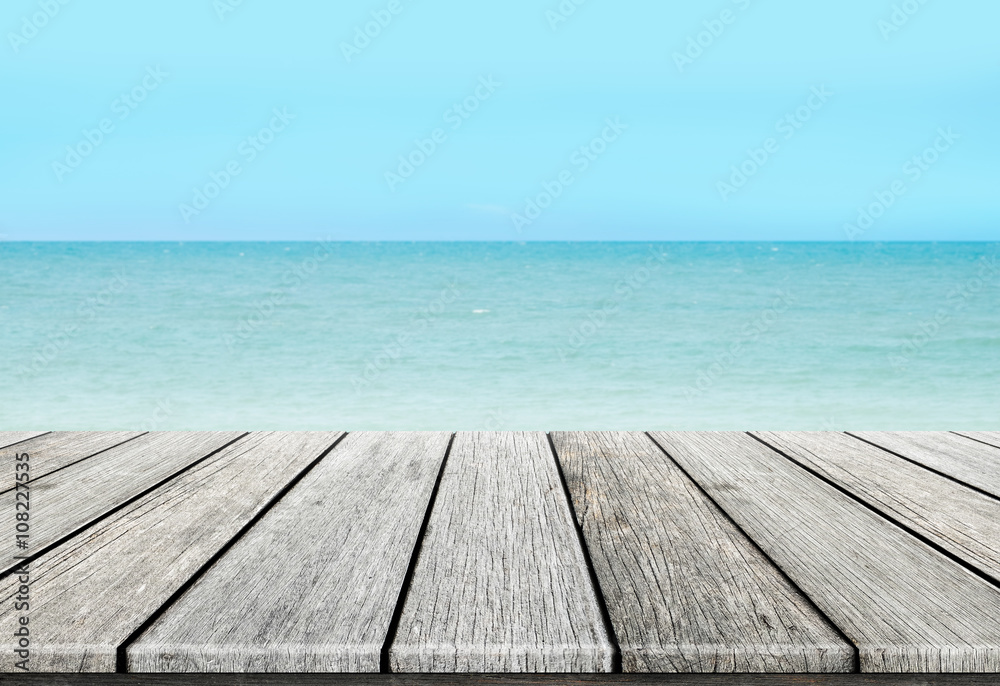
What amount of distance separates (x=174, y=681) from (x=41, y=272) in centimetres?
2100

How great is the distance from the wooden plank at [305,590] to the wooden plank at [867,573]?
46cm

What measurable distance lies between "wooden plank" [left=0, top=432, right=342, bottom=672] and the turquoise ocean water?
3284 mm

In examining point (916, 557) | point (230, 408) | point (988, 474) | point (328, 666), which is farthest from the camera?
point (230, 408)

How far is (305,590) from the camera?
2.38 ft

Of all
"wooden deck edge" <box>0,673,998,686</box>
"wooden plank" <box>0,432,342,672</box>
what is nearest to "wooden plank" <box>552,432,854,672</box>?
"wooden deck edge" <box>0,673,998,686</box>

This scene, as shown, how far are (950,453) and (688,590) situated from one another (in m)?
0.93

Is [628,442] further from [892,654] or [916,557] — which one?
[892,654]

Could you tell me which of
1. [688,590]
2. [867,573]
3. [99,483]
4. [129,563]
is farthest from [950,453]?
[99,483]

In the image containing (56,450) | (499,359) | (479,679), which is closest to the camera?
(479,679)

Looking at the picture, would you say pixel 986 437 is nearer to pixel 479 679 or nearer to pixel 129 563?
pixel 479 679

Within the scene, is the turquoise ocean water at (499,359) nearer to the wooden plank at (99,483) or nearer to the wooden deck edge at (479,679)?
the wooden plank at (99,483)

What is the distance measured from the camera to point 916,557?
83cm

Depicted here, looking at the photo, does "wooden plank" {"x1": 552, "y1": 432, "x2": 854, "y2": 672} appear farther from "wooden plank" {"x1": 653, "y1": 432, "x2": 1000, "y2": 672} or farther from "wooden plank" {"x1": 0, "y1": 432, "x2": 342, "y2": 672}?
"wooden plank" {"x1": 0, "y1": 432, "x2": 342, "y2": 672}

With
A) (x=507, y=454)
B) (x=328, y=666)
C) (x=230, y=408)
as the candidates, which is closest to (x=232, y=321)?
(x=230, y=408)
